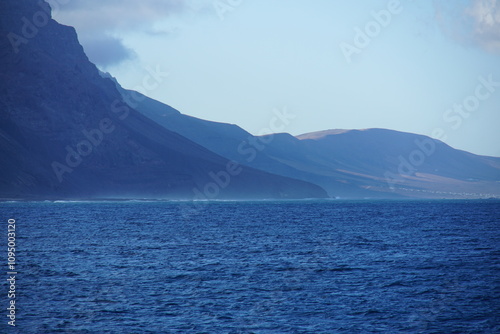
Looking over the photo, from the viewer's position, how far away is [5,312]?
36.5 meters

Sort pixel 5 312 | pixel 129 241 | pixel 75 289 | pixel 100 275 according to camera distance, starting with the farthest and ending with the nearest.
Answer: pixel 129 241 → pixel 100 275 → pixel 75 289 → pixel 5 312

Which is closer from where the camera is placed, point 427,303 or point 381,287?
point 427,303

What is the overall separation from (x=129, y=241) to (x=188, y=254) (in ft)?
55.2

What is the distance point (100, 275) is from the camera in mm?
50250

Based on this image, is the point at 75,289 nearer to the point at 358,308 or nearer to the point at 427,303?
the point at 358,308

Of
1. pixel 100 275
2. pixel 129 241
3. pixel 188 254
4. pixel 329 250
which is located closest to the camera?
pixel 100 275

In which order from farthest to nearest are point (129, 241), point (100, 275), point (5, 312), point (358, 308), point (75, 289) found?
point (129, 241) → point (100, 275) → point (75, 289) → point (358, 308) → point (5, 312)

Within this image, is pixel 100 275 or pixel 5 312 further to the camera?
pixel 100 275

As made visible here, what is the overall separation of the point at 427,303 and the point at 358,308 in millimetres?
5070

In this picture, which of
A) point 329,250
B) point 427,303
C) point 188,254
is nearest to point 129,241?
point 188,254

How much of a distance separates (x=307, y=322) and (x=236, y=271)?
18224mm

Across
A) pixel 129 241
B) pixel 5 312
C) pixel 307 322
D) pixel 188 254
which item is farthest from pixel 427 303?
pixel 129 241

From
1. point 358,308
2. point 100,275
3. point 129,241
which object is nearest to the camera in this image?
point 358,308

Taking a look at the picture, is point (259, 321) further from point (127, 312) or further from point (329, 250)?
point (329, 250)
